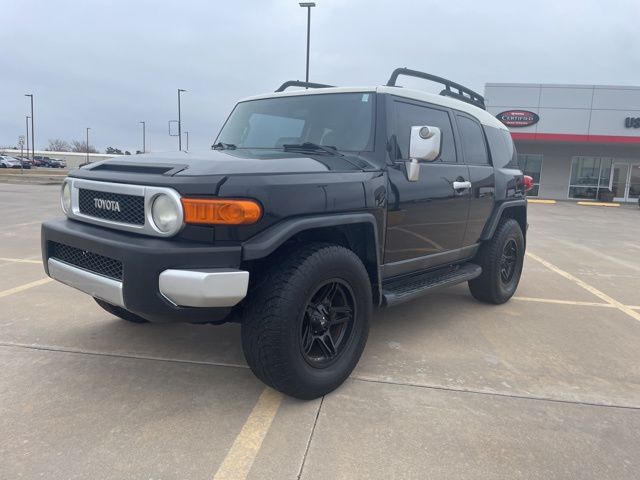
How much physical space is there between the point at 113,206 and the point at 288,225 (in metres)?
1.06

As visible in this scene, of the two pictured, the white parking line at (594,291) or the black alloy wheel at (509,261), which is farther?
the black alloy wheel at (509,261)

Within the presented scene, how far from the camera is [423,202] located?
3885mm

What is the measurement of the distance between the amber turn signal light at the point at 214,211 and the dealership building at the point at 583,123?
78.0 ft

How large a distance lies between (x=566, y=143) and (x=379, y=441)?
27162 mm

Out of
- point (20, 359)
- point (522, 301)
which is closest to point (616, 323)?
point (522, 301)

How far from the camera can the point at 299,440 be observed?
2646 millimetres

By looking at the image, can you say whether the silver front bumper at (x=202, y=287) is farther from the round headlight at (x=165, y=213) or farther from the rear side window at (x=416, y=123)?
the rear side window at (x=416, y=123)

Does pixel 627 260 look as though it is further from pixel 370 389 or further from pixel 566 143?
pixel 566 143

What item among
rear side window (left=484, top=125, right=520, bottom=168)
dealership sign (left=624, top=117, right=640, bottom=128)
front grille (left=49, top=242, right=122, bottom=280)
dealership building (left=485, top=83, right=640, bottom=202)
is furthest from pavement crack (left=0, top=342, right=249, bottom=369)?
dealership sign (left=624, top=117, right=640, bottom=128)

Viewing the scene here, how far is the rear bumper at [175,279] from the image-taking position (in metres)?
2.54

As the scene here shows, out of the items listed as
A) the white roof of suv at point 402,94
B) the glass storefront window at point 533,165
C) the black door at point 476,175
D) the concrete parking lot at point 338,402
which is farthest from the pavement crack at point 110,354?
the glass storefront window at point 533,165

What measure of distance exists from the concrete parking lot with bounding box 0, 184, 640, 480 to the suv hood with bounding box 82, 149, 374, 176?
1.36 metres

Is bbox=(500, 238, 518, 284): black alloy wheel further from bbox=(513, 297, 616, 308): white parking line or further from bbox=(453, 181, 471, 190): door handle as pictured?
bbox=(453, 181, 471, 190): door handle

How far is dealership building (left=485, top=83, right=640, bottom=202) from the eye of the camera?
23.8m
